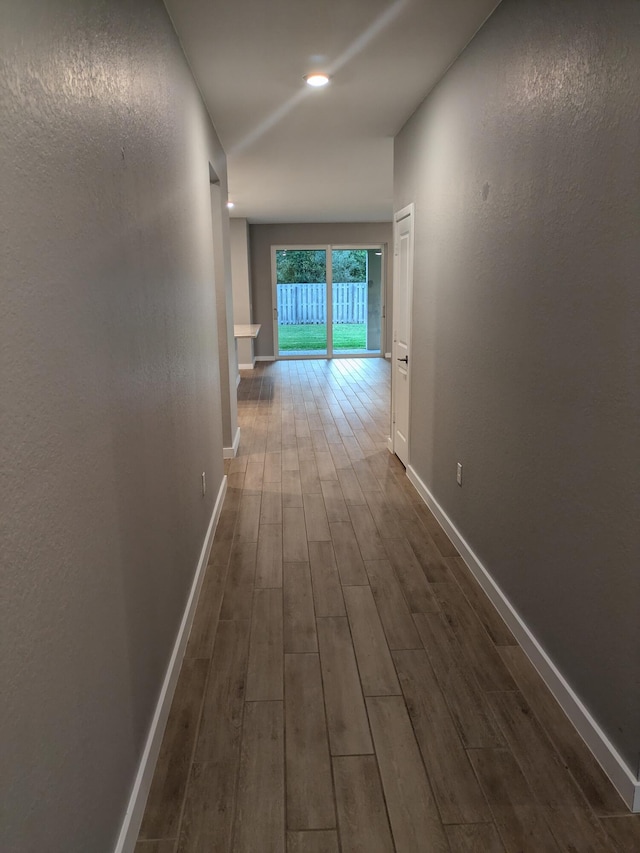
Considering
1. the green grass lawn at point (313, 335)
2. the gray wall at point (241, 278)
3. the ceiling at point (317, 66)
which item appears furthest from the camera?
the green grass lawn at point (313, 335)

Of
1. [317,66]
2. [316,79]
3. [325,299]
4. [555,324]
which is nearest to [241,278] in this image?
[325,299]

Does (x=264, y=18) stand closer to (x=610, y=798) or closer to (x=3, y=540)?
(x=3, y=540)

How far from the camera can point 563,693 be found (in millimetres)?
2109

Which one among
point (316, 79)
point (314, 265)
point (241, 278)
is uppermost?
point (316, 79)

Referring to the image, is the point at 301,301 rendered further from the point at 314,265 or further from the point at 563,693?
the point at 563,693

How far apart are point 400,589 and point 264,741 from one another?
46.6 inches

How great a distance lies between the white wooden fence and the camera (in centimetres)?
1180

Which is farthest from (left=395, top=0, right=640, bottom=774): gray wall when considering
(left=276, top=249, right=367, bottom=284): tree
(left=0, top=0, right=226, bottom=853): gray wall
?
(left=276, top=249, right=367, bottom=284): tree

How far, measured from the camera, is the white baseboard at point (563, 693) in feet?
5.69

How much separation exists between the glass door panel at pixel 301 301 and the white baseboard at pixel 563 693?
9.02 meters

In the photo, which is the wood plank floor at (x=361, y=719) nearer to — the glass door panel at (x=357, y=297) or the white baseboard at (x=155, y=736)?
the white baseboard at (x=155, y=736)

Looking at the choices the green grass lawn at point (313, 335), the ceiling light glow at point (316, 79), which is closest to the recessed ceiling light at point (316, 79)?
the ceiling light glow at point (316, 79)

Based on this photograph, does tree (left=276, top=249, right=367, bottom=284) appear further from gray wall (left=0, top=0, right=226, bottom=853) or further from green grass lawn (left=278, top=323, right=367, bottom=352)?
gray wall (left=0, top=0, right=226, bottom=853)

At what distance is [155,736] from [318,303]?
10498 mm
